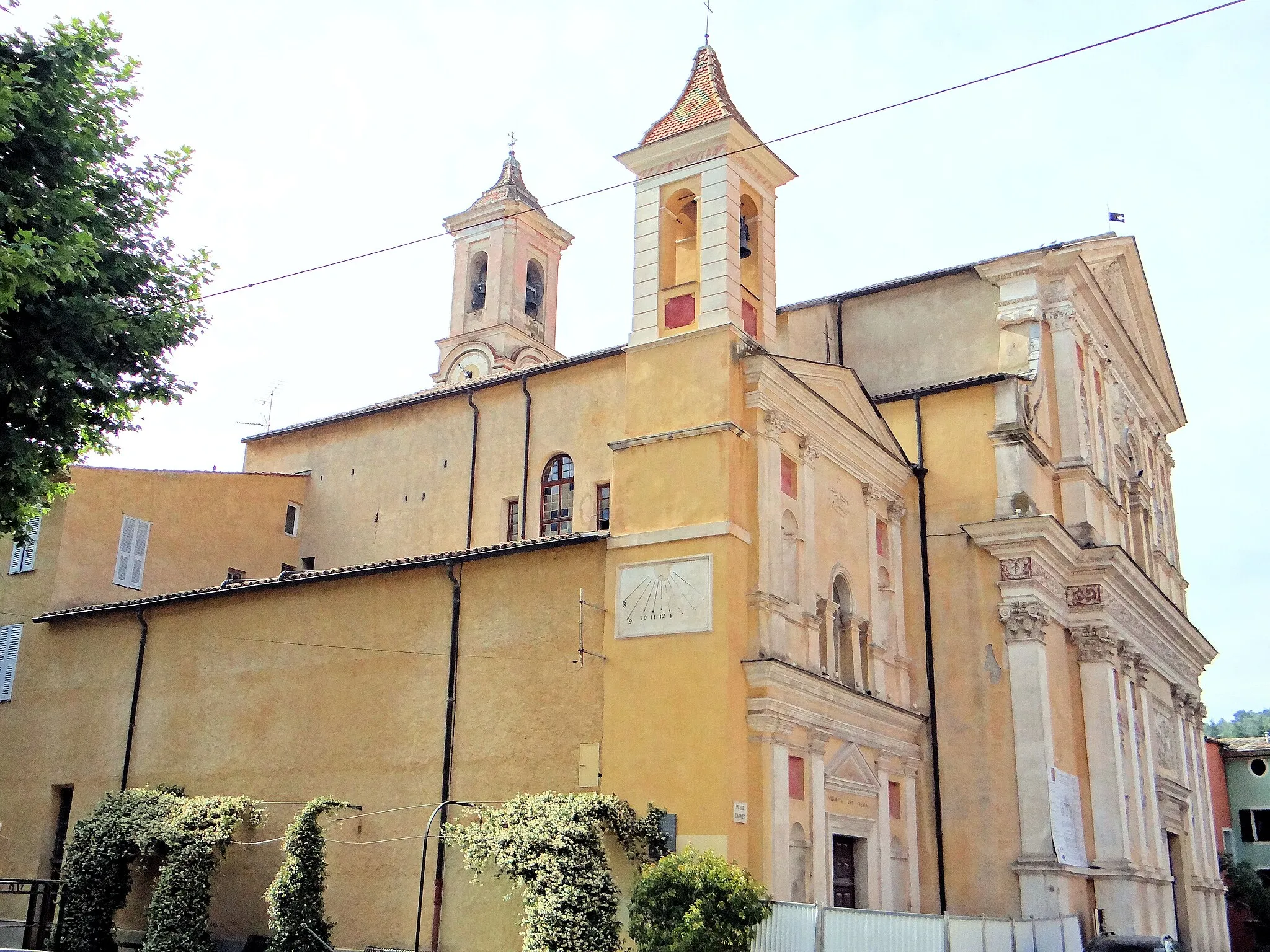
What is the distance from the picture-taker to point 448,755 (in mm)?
17328

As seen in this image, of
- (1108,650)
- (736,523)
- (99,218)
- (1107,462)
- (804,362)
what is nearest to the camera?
(99,218)

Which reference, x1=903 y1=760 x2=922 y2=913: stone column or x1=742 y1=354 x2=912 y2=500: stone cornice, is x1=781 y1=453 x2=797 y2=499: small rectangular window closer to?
x1=742 y1=354 x2=912 y2=500: stone cornice

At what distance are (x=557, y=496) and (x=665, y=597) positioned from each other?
724 centimetres

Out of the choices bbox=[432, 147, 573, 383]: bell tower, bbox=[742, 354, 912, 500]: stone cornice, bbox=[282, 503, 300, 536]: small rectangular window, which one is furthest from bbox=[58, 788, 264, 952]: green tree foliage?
bbox=[432, 147, 573, 383]: bell tower

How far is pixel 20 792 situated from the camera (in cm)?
2233

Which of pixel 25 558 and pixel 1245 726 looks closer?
pixel 25 558

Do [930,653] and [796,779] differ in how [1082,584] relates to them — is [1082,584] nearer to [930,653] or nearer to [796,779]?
[930,653]

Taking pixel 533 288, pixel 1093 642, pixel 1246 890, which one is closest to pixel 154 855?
pixel 1093 642

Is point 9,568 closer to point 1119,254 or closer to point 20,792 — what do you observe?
point 20,792

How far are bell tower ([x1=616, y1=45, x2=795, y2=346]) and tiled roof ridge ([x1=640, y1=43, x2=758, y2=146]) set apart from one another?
0.06 feet

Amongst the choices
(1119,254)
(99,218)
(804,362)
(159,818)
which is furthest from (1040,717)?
(99,218)

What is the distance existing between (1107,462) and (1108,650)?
15.8 ft

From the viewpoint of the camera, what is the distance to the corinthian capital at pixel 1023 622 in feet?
66.9

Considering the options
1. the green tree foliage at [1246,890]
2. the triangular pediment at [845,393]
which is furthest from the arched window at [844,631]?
the green tree foliage at [1246,890]
